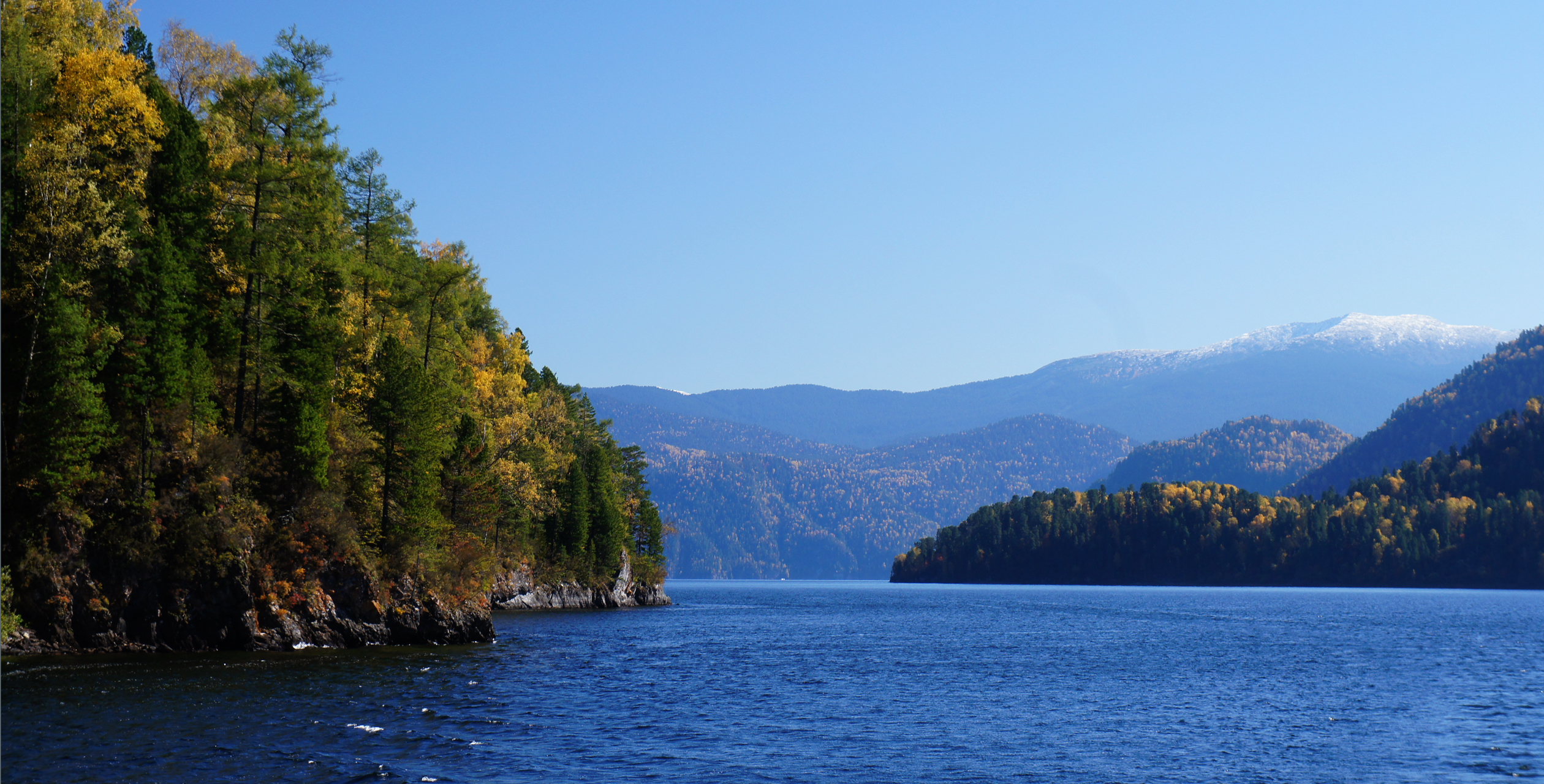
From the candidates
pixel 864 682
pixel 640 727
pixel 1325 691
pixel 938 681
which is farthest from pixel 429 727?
pixel 1325 691

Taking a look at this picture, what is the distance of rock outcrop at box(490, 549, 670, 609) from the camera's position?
114m

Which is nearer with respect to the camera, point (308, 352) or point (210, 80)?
point (308, 352)

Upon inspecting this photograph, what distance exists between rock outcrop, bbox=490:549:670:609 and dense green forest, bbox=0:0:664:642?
31.0m

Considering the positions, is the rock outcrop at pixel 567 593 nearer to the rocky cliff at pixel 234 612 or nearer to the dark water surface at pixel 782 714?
the rocky cliff at pixel 234 612

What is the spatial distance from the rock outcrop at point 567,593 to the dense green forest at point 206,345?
31.0 m

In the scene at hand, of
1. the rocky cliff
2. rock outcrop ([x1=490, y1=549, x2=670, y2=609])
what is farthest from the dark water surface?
rock outcrop ([x1=490, y1=549, x2=670, y2=609])

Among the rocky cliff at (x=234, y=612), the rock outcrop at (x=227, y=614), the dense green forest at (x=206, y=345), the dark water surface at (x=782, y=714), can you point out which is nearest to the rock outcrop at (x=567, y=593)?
the dense green forest at (x=206, y=345)

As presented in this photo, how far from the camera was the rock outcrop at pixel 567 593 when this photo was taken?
4491 inches

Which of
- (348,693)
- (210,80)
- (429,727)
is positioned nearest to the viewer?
(429,727)

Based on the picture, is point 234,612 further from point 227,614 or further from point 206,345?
point 206,345

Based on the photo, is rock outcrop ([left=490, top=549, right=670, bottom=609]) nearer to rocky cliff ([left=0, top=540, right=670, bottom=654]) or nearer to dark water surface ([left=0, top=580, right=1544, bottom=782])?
rocky cliff ([left=0, top=540, right=670, bottom=654])

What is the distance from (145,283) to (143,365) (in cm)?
399

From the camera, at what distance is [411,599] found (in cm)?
6688

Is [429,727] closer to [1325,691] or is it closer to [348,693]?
[348,693]
